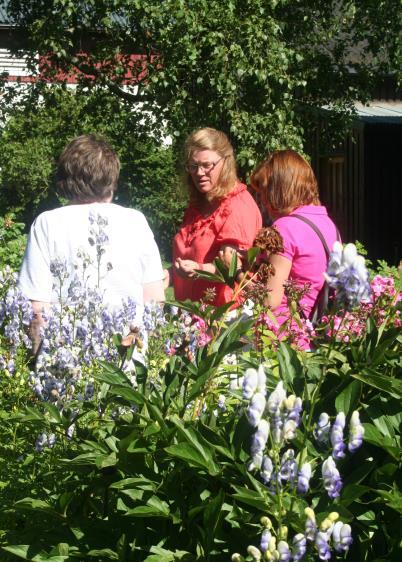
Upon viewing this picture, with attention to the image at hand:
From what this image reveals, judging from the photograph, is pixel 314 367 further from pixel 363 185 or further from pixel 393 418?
pixel 363 185

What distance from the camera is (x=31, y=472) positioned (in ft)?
10.7

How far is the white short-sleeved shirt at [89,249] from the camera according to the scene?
4.24 m

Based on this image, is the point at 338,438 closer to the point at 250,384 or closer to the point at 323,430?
the point at 323,430

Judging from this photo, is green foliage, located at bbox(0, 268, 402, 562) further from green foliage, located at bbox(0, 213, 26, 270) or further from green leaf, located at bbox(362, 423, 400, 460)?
green foliage, located at bbox(0, 213, 26, 270)

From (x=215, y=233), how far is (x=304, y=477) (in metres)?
3.05


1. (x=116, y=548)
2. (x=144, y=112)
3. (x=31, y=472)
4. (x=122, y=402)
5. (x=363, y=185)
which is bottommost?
(x=363, y=185)

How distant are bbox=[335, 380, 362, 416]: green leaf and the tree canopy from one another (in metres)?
10.8

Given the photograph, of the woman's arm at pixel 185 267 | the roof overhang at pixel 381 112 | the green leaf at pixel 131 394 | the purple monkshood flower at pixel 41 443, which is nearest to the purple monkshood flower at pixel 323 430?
the green leaf at pixel 131 394

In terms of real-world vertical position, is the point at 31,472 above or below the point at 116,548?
below

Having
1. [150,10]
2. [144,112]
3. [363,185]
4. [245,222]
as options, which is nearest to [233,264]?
[245,222]

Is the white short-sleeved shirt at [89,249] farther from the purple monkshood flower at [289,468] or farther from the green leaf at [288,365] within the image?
the purple monkshood flower at [289,468]

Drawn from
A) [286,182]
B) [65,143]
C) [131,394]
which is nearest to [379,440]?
[131,394]

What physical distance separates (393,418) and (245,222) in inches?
104

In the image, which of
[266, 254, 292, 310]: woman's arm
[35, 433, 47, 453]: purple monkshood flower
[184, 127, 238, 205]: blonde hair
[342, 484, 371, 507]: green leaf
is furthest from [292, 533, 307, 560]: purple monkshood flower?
[184, 127, 238, 205]: blonde hair
